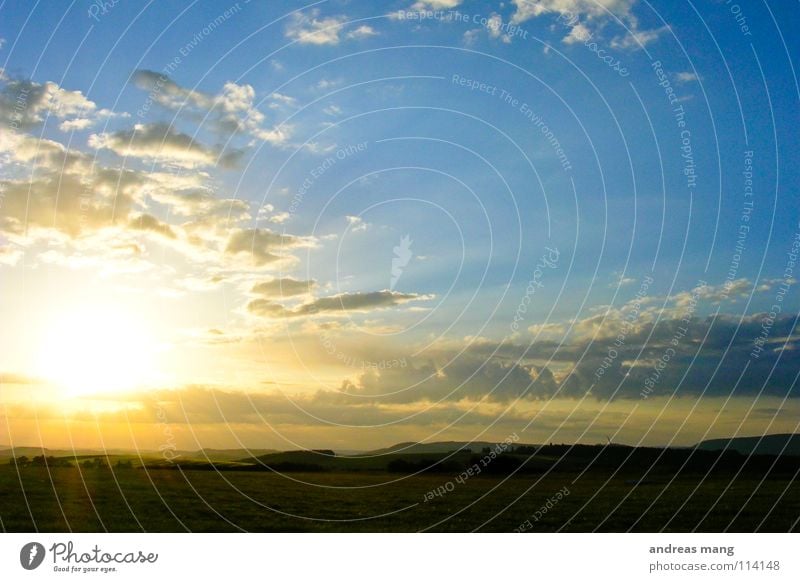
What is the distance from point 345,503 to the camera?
3144 cm

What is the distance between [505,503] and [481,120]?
1696 cm

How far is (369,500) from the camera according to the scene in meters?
31.5

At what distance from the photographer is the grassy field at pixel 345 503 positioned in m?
28.7

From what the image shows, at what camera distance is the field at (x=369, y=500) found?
28828mm

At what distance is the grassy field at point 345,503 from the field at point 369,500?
6 centimetres

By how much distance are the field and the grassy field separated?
6 centimetres

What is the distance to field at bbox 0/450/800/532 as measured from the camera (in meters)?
28.8

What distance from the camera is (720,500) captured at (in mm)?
36938

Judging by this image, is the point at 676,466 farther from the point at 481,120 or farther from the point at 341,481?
the point at 481,120

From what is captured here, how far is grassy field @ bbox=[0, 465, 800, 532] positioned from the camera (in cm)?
2866

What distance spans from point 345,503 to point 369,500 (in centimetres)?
97
